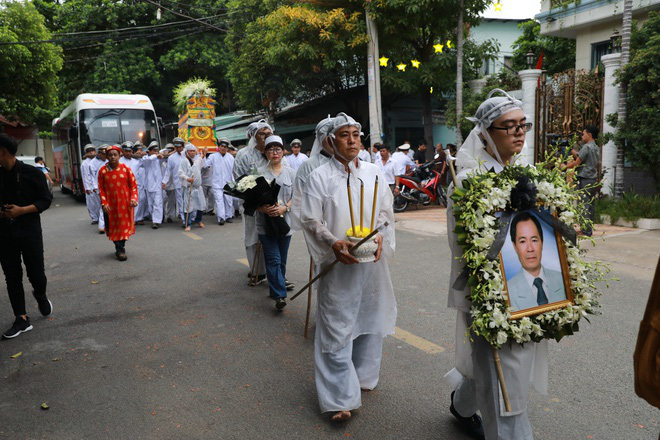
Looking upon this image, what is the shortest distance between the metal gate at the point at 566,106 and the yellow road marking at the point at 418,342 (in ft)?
26.3

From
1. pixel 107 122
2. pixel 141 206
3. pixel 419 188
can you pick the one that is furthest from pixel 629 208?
pixel 107 122

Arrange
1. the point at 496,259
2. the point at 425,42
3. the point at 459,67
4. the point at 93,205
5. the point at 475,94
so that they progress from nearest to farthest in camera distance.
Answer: the point at 496,259, the point at 93,205, the point at 459,67, the point at 475,94, the point at 425,42

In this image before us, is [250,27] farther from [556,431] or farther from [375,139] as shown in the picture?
[556,431]

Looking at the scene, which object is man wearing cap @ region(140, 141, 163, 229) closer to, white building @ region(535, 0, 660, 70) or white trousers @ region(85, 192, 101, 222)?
white trousers @ region(85, 192, 101, 222)


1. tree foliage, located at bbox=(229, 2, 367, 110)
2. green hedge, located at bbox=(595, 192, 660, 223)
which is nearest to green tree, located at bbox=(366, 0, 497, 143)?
tree foliage, located at bbox=(229, 2, 367, 110)

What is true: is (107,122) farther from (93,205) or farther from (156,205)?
(156,205)

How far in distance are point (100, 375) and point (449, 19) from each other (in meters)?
13.3

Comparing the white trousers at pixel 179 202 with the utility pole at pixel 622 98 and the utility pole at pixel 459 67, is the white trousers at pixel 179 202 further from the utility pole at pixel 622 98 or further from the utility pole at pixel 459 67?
the utility pole at pixel 622 98

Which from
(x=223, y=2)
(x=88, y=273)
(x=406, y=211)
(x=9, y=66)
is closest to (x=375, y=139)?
(x=406, y=211)

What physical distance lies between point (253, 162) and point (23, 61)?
59.1ft

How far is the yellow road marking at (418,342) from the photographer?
4.29m

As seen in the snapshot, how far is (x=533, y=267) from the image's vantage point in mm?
2508

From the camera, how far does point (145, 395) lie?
3.64 metres

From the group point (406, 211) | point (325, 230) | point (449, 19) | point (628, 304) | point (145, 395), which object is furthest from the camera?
point (449, 19)
